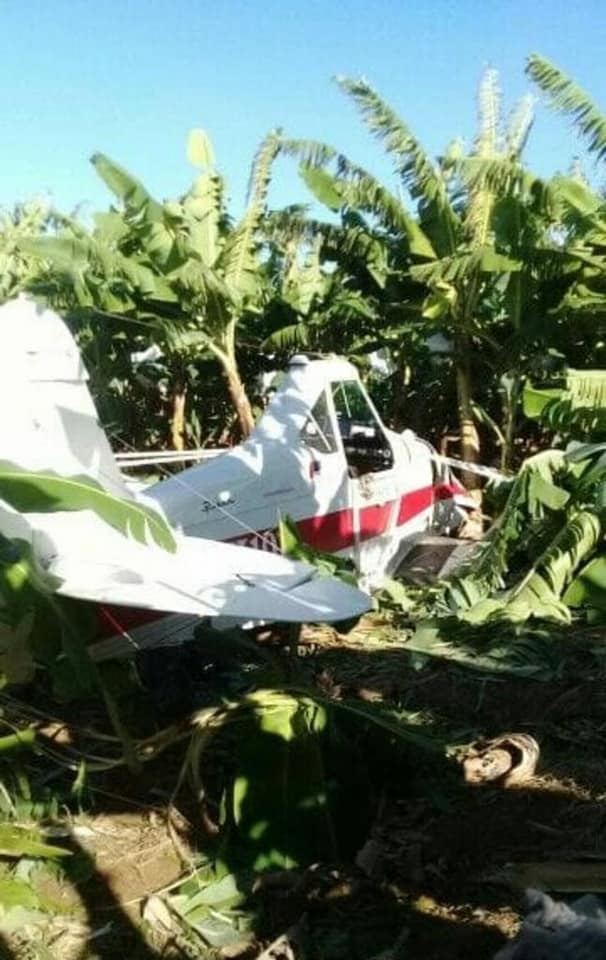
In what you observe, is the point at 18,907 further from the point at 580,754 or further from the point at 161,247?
the point at 161,247

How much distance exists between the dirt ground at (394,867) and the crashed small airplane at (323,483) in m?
2.18

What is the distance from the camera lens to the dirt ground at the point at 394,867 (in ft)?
11.3

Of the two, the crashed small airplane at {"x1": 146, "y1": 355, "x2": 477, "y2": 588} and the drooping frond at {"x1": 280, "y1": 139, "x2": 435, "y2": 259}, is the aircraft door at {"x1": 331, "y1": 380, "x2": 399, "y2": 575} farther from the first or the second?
the drooping frond at {"x1": 280, "y1": 139, "x2": 435, "y2": 259}

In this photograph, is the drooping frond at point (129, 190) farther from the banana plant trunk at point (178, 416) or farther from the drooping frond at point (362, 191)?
the banana plant trunk at point (178, 416)

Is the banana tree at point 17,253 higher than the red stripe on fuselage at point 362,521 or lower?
higher

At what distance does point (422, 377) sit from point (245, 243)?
3719 mm

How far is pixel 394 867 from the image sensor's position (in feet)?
12.6

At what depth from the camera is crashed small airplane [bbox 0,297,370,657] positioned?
418 centimetres

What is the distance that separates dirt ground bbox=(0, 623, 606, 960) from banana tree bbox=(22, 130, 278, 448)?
7422mm

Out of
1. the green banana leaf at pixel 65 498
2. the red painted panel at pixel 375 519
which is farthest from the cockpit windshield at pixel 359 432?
the green banana leaf at pixel 65 498

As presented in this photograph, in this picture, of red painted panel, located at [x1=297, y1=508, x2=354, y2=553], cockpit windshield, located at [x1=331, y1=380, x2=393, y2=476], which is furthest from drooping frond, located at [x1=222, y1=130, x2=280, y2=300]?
red painted panel, located at [x1=297, y1=508, x2=354, y2=553]

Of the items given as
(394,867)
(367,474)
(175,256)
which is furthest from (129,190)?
(394,867)

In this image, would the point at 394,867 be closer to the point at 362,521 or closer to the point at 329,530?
the point at 329,530

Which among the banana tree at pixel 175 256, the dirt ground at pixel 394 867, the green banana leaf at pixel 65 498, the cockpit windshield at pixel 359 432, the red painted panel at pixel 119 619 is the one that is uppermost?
the banana tree at pixel 175 256
